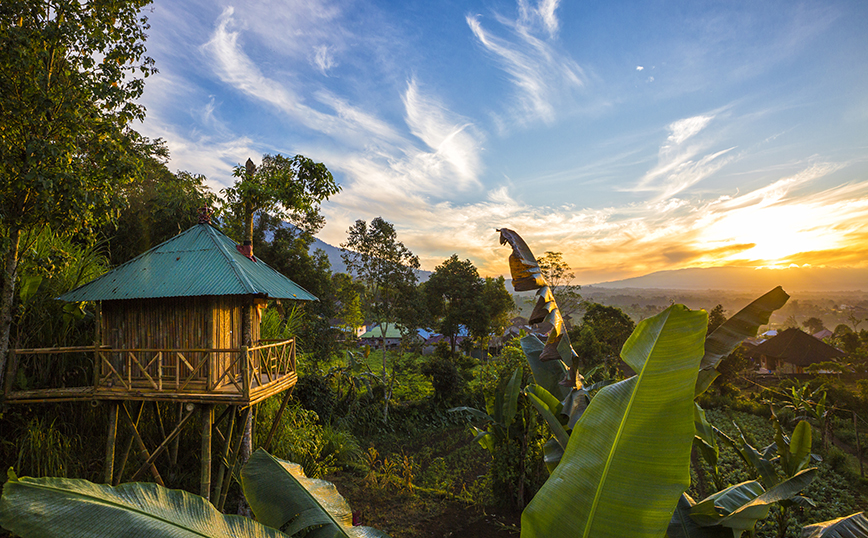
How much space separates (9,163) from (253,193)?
4.11 m

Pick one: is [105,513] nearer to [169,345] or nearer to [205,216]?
[169,345]

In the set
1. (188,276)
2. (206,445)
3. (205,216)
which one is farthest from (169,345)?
(205,216)

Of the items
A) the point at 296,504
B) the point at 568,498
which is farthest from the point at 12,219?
the point at 568,498

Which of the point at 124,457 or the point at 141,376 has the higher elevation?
the point at 141,376

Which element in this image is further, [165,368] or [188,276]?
[165,368]

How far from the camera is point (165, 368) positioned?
6.93 metres

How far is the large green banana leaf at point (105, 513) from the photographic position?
146 cm

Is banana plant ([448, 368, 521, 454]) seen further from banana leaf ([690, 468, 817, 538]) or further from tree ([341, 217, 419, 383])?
tree ([341, 217, 419, 383])

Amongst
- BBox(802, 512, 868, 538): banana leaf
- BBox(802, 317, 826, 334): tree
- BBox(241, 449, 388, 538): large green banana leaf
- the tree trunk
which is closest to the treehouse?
the tree trunk

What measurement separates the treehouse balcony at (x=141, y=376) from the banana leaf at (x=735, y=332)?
20.5ft

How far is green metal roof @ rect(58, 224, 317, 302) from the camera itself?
648 centimetres

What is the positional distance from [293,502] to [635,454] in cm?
218

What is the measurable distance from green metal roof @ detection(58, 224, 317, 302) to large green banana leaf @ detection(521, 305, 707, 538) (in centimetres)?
594

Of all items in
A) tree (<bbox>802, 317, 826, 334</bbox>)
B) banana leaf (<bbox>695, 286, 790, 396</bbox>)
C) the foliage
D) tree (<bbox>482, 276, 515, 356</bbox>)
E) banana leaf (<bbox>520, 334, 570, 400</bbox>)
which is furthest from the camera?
tree (<bbox>802, 317, 826, 334</bbox>)
